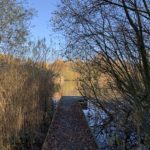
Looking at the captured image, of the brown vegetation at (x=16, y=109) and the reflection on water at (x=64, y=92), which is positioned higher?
the reflection on water at (x=64, y=92)

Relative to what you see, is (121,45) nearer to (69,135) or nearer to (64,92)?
(69,135)

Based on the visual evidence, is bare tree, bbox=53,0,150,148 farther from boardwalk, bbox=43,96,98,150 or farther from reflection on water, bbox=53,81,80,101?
reflection on water, bbox=53,81,80,101

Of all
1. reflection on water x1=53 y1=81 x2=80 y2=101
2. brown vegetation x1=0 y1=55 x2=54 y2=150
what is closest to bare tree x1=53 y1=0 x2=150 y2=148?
brown vegetation x1=0 y1=55 x2=54 y2=150

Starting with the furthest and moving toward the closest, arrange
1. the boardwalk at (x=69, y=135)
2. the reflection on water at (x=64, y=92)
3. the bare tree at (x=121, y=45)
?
the reflection on water at (x=64, y=92) < the boardwalk at (x=69, y=135) < the bare tree at (x=121, y=45)

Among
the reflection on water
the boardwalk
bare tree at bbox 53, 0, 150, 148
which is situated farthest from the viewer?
the reflection on water

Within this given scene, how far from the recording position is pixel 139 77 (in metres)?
6.97

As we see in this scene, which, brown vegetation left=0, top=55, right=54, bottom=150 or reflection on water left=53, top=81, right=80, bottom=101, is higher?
reflection on water left=53, top=81, right=80, bottom=101

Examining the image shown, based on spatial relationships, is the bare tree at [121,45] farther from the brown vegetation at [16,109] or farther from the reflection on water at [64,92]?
the reflection on water at [64,92]

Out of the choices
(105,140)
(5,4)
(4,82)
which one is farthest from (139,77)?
(5,4)

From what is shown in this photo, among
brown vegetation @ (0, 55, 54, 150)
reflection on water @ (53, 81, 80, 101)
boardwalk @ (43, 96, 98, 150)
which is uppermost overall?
reflection on water @ (53, 81, 80, 101)

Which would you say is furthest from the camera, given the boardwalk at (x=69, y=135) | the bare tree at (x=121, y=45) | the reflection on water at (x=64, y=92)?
the reflection on water at (x=64, y=92)

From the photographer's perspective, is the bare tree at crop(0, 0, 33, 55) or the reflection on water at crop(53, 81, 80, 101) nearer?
the bare tree at crop(0, 0, 33, 55)

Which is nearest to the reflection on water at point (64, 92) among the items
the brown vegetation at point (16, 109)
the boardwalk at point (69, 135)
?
the boardwalk at point (69, 135)

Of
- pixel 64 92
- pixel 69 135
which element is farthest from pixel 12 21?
pixel 64 92
